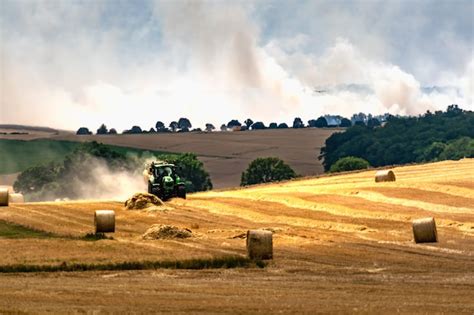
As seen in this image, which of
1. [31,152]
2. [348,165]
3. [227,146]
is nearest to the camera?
[348,165]

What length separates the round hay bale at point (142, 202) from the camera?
5922 cm

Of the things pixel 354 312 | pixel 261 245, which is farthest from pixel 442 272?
pixel 354 312

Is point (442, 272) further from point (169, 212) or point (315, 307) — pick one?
point (169, 212)

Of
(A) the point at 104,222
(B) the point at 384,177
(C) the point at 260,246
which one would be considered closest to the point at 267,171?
(B) the point at 384,177

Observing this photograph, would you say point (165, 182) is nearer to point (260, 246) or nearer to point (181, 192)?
point (181, 192)

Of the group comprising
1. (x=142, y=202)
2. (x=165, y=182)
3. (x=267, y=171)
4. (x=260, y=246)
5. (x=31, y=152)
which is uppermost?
(x=31, y=152)

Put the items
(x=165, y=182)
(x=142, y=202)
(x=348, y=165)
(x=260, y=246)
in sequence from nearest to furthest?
(x=260, y=246) → (x=142, y=202) → (x=165, y=182) → (x=348, y=165)

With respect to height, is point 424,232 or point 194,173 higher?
point 194,173

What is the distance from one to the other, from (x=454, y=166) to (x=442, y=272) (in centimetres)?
5939

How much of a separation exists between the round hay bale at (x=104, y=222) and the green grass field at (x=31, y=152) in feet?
291

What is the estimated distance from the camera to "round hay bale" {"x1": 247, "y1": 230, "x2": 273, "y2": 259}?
37.4m

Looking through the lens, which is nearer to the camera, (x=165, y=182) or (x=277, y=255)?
(x=277, y=255)

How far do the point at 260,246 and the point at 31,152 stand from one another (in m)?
118

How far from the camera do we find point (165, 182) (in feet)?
218
